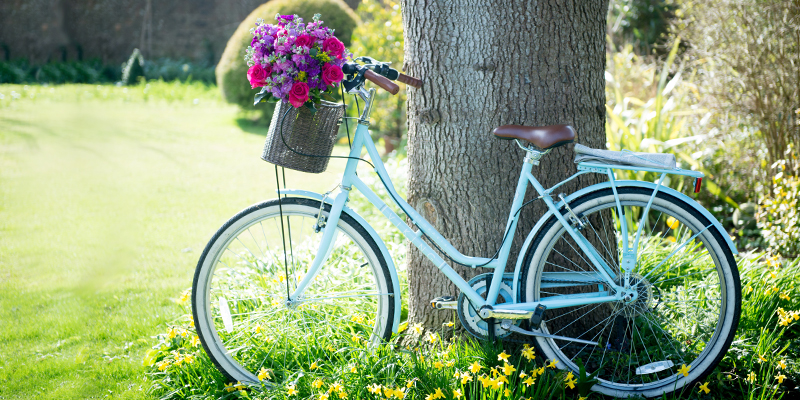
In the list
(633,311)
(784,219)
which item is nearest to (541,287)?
(633,311)

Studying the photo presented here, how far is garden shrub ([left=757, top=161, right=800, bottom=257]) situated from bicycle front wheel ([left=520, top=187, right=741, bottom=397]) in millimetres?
946

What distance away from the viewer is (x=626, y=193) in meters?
2.02

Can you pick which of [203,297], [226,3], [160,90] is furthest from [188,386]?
[226,3]

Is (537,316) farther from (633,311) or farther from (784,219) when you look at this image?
(784,219)

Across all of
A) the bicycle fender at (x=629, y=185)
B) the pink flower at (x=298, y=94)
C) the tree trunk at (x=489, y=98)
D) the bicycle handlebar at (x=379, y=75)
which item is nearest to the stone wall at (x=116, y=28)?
the tree trunk at (x=489, y=98)

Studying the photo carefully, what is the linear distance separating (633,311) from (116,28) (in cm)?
1566

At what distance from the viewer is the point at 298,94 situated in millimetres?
1922

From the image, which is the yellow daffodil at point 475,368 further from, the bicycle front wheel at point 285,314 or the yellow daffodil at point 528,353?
the bicycle front wheel at point 285,314

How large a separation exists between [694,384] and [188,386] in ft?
6.34

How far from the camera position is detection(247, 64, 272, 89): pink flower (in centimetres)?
195

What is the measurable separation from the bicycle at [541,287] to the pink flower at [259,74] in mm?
288

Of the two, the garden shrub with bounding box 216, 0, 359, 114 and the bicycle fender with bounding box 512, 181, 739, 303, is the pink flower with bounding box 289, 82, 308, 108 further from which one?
the garden shrub with bounding box 216, 0, 359, 114

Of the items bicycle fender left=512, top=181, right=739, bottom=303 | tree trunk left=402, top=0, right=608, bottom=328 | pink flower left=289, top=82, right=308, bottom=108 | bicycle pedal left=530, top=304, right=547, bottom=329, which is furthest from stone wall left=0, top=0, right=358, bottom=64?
bicycle pedal left=530, top=304, right=547, bottom=329

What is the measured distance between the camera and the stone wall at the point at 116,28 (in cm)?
1330
